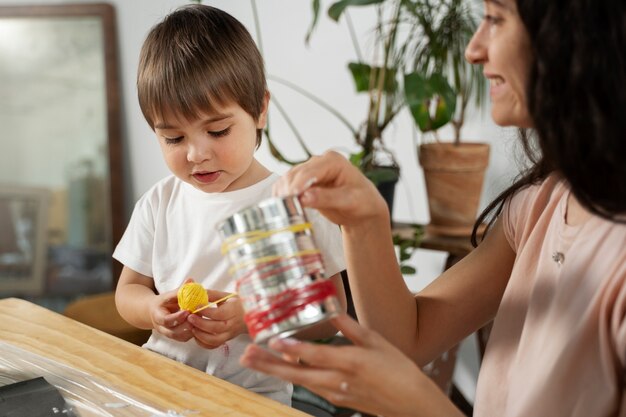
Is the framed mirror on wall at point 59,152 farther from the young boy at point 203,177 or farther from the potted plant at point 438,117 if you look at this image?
the young boy at point 203,177

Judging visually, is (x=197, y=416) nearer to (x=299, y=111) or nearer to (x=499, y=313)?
(x=499, y=313)

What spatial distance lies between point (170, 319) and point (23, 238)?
2.45 meters

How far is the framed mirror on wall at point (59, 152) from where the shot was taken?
11.4 ft

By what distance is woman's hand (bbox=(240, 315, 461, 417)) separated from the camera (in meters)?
0.80

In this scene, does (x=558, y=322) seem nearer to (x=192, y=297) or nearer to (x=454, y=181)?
(x=192, y=297)

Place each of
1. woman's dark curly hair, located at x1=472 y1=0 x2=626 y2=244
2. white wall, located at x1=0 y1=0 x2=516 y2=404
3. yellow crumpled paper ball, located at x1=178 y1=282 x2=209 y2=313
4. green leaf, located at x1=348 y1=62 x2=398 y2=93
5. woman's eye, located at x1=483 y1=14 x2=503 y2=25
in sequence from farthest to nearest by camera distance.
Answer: white wall, located at x1=0 y1=0 x2=516 y2=404
green leaf, located at x1=348 y1=62 x2=398 y2=93
yellow crumpled paper ball, located at x1=178 y1=282 x2=209 y2=313
woman's eye, located at x1=483 y1=14 x2=503 y2=25
woman's dark curly hair, located at x1=472 y1=0 x2=626 y2=244

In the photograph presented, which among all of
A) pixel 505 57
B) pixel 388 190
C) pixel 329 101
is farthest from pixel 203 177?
pixel 329 101

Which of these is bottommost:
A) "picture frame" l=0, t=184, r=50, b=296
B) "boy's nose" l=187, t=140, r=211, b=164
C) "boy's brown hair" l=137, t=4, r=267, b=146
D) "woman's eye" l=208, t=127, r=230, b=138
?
"picture frame" l=0, t=184, r=50, b=296

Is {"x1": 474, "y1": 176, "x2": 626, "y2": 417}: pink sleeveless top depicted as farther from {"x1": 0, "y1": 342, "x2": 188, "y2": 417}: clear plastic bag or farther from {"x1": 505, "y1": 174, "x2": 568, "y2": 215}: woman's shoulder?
{"x1": 0, "y1": 342, "x2": 188, "y2": 417}: clear plastic bag

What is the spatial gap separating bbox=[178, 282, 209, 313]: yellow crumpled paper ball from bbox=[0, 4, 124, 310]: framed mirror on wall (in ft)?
7.81

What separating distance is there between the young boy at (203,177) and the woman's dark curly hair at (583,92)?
1.83ft

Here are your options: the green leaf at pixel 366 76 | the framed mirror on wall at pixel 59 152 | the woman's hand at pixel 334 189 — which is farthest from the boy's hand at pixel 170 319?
the framed mirror on wall at pixel 59 152

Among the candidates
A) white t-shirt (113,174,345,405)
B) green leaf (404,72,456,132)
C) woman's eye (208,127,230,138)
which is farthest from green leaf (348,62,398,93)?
woman's eye (208,127,230,138)

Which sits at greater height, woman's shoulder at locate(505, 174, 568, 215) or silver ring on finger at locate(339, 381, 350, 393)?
woman's shoulder at locate(505, 174, 568, 215)
